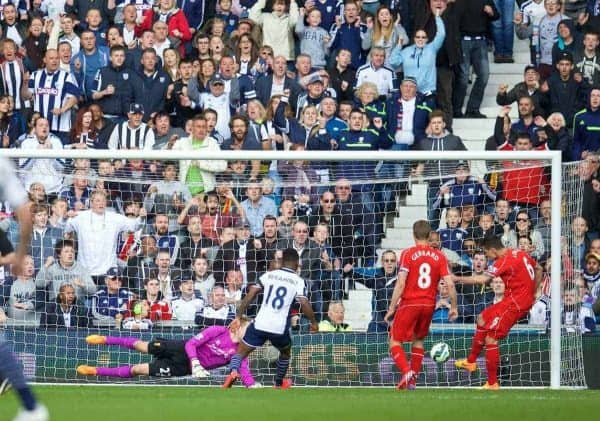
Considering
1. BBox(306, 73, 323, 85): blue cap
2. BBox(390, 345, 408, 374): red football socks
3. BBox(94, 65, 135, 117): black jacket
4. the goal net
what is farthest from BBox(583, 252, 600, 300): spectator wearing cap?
BBox(94, 65, 135, 117): black jacket

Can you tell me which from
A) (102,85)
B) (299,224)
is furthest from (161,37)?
(299,224)

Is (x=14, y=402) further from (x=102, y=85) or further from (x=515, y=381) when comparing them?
(x=102, y=85)

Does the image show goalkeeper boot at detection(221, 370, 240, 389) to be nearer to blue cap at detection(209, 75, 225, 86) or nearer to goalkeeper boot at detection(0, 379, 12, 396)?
goalkeeper boot at detection(0, 379, 12, 396)

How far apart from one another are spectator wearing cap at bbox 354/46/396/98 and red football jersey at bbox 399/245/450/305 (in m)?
5.38

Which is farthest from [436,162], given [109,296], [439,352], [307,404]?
[307,404]

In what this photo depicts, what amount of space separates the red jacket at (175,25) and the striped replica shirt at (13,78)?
69.2 inches

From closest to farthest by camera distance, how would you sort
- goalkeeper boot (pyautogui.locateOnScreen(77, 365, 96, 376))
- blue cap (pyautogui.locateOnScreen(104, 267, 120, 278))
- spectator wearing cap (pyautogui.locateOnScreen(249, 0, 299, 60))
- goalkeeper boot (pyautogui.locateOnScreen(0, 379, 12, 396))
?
goalkeeper boot (pyautogui.locateOnScreen(0, 379, 12, 396)), goalkeeper boot (pyautogui.locateOnScreen(77, 365, 96, 376)), blue cap (pyautogui.locateOnScreen(104, 267, 120, 278)), spectator wearing cap (pyautogui.locateOnScreen(249, 0, 299, 60))

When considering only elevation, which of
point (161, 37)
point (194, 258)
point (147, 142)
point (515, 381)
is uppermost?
point (161, 37)

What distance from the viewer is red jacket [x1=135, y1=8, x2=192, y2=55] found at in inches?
840

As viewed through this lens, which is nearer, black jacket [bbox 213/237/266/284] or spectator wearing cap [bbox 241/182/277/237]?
black jacket [bbox 213/237/266/284]

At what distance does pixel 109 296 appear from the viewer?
17.0m

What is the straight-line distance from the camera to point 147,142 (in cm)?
1962

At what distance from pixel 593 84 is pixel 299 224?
204 inches

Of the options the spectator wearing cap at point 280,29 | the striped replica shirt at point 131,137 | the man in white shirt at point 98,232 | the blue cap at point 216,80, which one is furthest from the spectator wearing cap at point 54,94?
the man in white shirt at point 98,232
